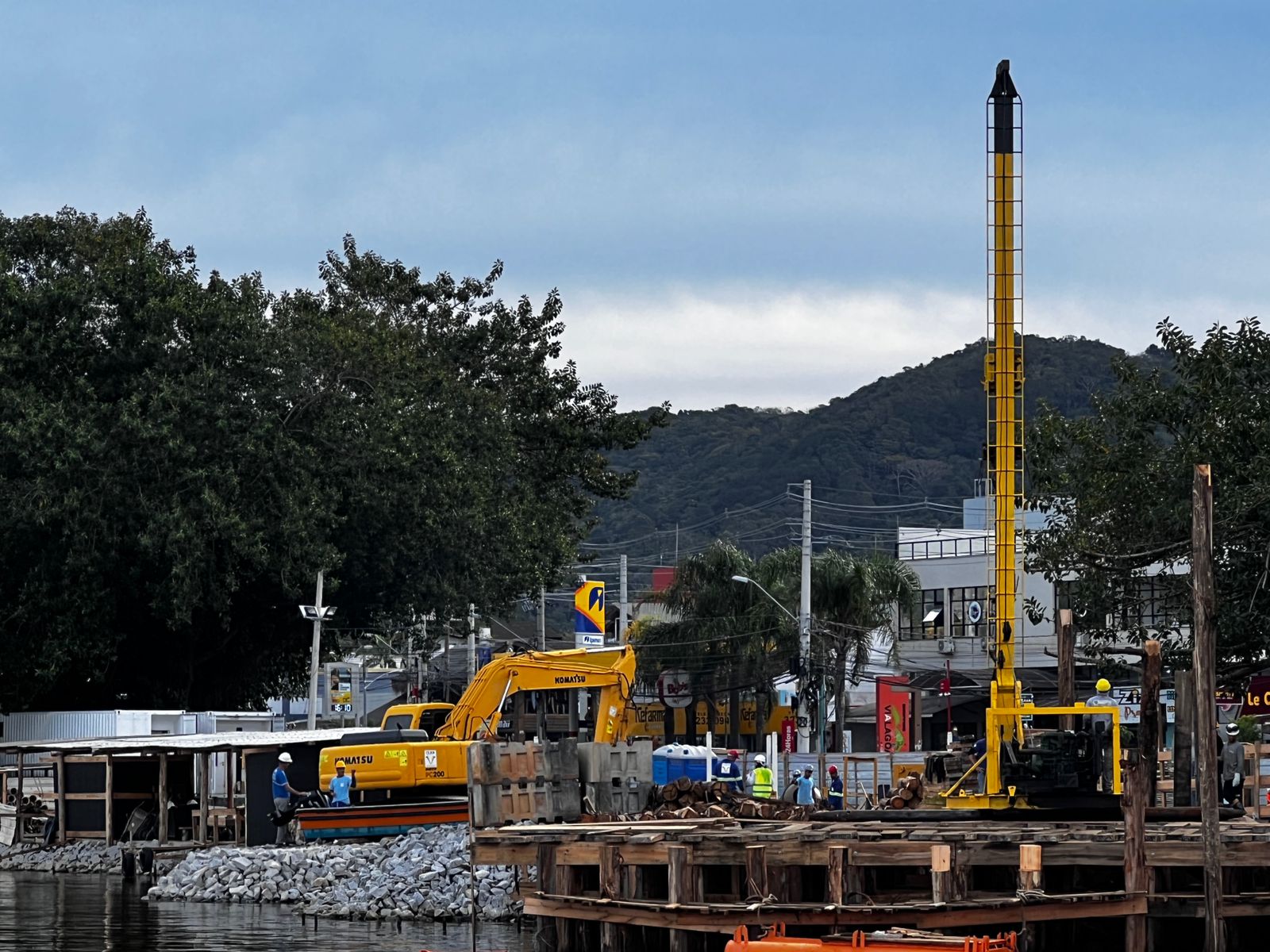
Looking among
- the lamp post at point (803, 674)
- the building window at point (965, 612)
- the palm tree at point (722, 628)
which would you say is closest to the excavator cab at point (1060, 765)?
the lamp post at point (803, 674)

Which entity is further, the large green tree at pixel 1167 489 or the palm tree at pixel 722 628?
the palm tree at pixel 722 628

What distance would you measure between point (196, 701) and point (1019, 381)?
1552 inches

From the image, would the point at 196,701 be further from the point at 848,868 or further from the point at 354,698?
the point at 354,698

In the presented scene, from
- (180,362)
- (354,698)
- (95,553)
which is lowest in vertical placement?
(354,698)

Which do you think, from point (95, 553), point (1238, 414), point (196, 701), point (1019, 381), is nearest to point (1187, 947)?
point (1019, 381)

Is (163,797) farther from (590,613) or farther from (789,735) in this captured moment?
(590,613)

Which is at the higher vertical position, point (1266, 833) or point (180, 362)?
point (180, 362)

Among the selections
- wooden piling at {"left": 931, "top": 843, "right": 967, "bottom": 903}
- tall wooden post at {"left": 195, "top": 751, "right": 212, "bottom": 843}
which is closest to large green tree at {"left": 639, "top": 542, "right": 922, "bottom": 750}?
tall wooden post at {"left": 195, "top": 751, "right": 212, "bottom": 843}

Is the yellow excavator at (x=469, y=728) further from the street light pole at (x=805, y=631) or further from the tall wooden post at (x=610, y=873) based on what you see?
the street light pole at (x=805, y=631)

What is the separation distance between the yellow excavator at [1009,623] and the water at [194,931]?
751 centimetres

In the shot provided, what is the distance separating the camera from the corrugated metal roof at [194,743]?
44.5 m

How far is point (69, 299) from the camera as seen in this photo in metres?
57.5

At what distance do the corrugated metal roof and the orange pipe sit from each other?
24.1 m

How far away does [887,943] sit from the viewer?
792 inches
